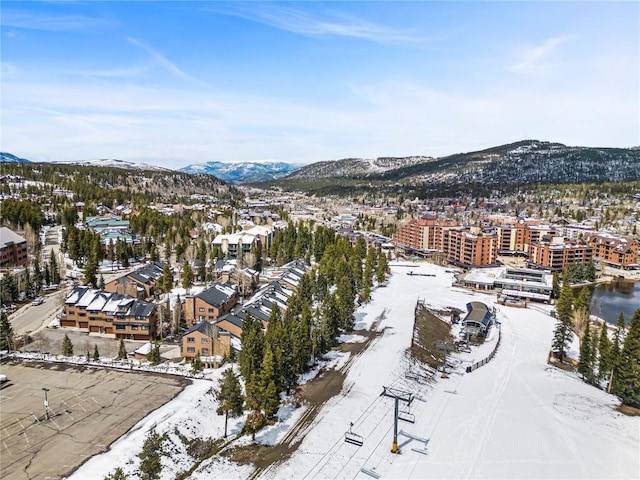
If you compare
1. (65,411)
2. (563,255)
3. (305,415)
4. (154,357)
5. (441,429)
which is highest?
(563,255)

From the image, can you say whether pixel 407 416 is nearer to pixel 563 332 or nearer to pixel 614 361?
pixel 614 361

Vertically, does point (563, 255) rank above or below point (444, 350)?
above

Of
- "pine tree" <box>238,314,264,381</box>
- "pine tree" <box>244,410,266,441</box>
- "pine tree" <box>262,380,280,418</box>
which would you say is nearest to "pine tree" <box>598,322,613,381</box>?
"pine tree" <box>262,380,280,418</box>

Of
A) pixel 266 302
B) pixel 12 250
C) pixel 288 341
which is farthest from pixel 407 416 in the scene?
pixel 12 250

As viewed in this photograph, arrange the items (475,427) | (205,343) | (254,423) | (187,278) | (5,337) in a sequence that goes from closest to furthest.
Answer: (254,423) → (475,427) → (5,337) → (205,343) → (187,278)

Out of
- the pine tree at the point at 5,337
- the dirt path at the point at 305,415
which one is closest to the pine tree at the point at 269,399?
the dirt path at the point at 305,415

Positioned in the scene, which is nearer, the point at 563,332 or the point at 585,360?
the point at 585,360

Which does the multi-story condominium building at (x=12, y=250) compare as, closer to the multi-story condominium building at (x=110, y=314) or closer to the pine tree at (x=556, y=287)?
the multi-story condominium building at (x=110, y=314)
